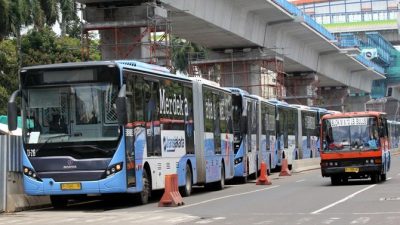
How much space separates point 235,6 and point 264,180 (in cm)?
1344

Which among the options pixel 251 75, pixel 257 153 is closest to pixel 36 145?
pixel 257 153

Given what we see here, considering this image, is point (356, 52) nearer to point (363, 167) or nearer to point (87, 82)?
point (363, 167)

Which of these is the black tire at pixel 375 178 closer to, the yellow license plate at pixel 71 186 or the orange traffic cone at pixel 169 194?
the orange traffic cone at pixel 169 194

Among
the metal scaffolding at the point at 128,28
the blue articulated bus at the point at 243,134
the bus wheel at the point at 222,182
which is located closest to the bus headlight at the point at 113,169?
the bus wheel at the point at 222,182

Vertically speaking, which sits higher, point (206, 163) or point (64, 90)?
point (64, 90)

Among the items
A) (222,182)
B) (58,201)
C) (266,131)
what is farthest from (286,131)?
(58,201)

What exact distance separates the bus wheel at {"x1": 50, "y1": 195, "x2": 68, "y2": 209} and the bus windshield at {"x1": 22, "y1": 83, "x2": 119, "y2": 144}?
2.11m

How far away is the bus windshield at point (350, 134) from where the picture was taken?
25712 mm

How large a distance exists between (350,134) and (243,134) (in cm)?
538

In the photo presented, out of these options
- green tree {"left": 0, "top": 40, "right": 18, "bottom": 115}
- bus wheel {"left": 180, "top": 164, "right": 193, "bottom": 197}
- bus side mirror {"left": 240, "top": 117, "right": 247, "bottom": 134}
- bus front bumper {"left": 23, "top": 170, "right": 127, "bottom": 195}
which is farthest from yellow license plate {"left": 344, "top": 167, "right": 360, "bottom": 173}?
green tree {"left": 0, "top": 40, "right": 18, "bottom": 115}

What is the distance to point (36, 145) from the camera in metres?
17.6

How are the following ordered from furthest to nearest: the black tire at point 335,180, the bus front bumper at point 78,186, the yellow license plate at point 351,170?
1. the black tire at point 335,180
2. the yellow license plate at point 351,170
3. the bus front bumper at point 78,186

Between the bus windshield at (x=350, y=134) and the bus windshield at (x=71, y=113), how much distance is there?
10687 mm

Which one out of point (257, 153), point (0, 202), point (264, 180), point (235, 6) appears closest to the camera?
point (0, 202)
